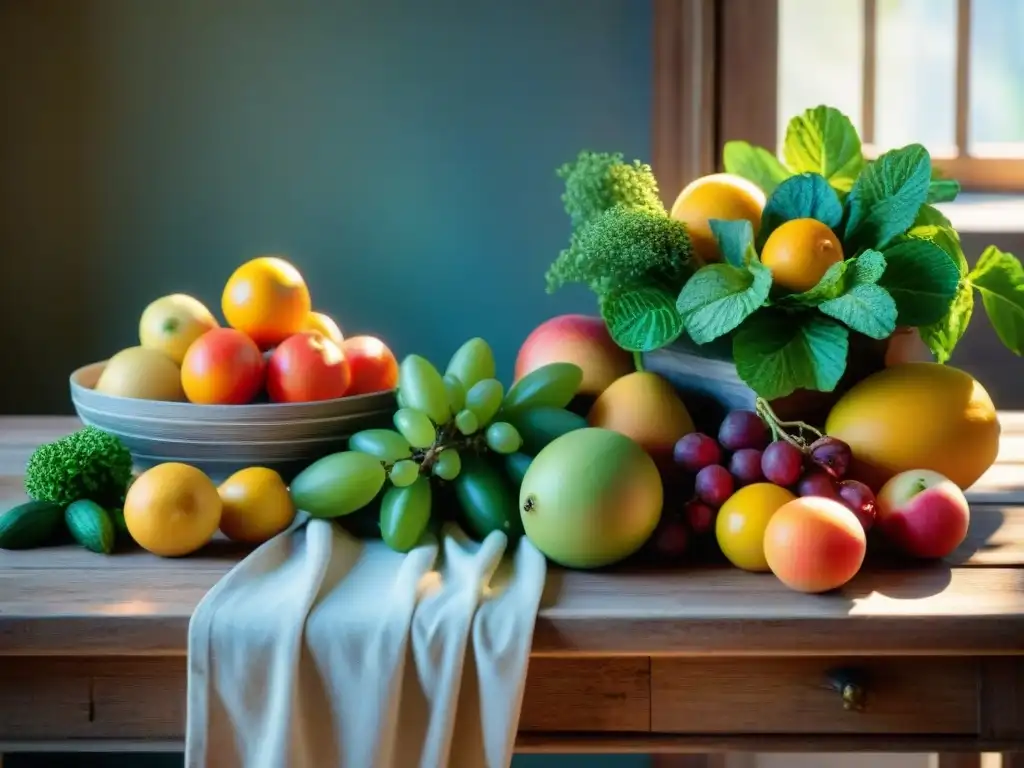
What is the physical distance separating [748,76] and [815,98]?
0.22 m

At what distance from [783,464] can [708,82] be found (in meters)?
0.77

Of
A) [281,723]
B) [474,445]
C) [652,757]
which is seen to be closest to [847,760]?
[652,757]

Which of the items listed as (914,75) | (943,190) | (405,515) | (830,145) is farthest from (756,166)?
(914,75)

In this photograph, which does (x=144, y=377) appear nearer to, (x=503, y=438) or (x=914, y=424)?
(x=503, y=438)

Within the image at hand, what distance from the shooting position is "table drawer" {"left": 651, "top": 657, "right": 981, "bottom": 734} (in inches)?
31.9

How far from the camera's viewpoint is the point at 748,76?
4.93 feet

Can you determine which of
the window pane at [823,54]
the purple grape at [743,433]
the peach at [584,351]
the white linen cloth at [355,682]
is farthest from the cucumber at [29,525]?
the window pane at [823,54]

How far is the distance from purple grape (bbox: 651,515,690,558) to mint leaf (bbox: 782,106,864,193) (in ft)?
1.28

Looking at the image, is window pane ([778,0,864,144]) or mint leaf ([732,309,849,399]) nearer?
mint leaf ([732,309,849,399])

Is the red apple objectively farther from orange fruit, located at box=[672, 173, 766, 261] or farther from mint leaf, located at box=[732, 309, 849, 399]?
orange fruit, located at box=[672, 173, 766, 261]

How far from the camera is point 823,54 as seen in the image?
1695 mm

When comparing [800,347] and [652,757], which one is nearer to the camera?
[800,347]

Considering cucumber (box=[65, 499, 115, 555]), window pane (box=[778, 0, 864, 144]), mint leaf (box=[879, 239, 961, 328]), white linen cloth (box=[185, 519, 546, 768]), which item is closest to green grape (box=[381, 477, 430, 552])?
white linen cloth (box=[185, 519, 546, 768])

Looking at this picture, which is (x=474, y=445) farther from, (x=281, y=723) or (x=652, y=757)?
(x=652, y=757)
